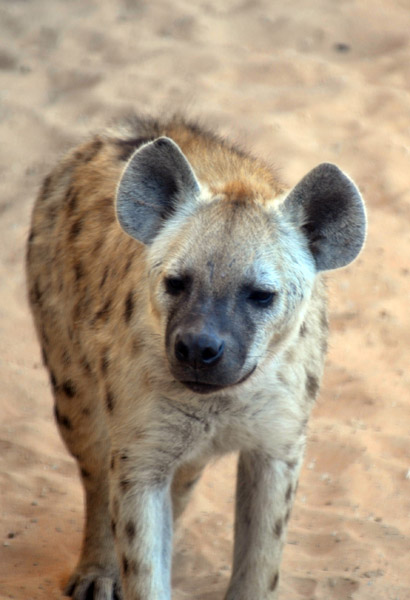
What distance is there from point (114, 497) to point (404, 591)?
940 mm

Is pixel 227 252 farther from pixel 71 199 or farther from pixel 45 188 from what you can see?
pixel 45 188

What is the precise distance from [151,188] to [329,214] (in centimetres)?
41

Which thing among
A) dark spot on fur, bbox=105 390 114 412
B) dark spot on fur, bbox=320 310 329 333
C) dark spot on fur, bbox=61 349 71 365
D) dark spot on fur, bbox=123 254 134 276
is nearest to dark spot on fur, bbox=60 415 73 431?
dark spot on fur, bbox=61 349 71 365

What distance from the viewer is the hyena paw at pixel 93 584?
115 inches

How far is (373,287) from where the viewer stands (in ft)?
14.3

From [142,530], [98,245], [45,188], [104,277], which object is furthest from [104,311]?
[45,188]

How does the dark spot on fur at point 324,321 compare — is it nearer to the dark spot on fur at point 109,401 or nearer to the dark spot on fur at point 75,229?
the dark spot on fur at point 109,401

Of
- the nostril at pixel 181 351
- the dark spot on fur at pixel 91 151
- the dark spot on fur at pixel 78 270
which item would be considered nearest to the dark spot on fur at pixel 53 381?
the dark spot on fur at pixel 78 270

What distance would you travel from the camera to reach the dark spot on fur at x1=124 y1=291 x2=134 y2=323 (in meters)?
2.50

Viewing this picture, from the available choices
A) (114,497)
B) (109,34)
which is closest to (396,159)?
(109,34)

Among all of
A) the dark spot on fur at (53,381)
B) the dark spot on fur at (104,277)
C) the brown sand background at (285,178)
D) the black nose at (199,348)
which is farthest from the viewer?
the brown sand background at (285,178)

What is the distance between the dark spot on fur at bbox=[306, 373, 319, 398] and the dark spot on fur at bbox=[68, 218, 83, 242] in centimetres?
82

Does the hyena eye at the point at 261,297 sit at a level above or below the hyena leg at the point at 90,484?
above

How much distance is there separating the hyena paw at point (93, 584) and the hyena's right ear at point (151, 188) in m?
1.07
